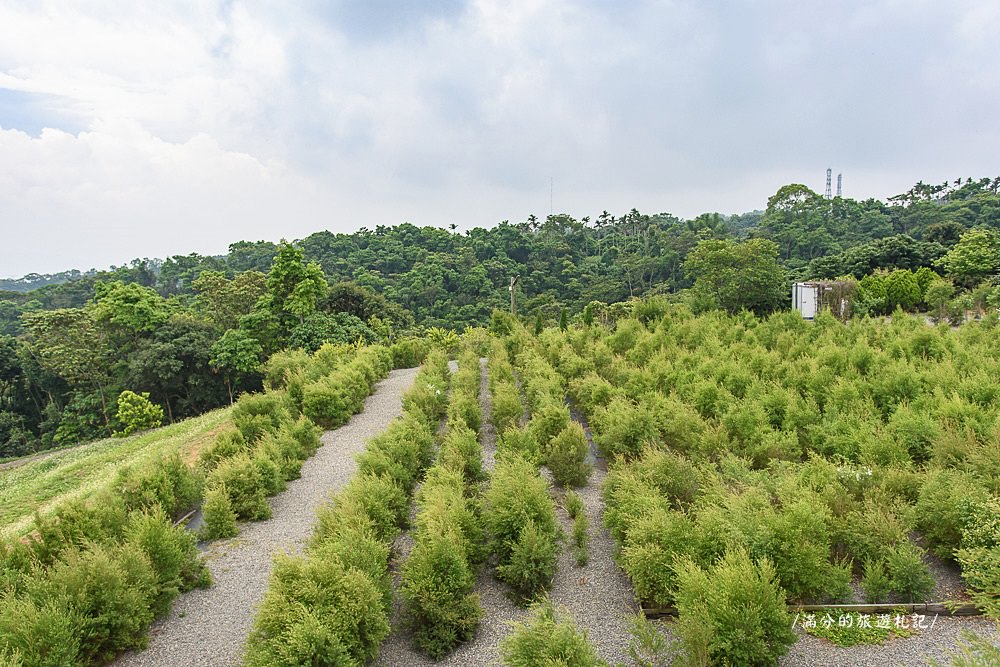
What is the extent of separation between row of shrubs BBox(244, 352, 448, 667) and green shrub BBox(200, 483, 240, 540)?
6.75 feet

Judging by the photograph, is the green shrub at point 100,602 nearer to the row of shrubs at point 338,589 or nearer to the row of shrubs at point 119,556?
the row of shrubs at point 119,556

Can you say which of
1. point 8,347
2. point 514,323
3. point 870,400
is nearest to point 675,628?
point 870,400

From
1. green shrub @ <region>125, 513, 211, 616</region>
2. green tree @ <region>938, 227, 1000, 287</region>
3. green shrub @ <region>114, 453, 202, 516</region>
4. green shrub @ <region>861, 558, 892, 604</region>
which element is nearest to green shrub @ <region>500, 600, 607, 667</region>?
green shrub @ <region>861, 558, 892, 604</region>

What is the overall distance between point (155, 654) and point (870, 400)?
40.9 ft

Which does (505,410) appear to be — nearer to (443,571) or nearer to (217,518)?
(217,518)

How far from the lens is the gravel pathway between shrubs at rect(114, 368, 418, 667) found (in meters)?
5.74

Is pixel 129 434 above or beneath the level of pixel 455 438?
beneath

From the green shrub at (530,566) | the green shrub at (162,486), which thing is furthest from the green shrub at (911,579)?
the green shrub at (162,486)

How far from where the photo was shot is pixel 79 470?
584 inches

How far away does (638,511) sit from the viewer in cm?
686

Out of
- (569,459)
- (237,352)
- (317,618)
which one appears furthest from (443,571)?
(237,352)

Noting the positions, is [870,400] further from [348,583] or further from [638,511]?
[348,583]

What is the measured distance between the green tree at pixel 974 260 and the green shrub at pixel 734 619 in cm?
3443

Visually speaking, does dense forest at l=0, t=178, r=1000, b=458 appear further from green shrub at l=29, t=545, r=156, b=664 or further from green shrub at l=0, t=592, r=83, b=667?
green shrub at l=0, t=592, r=83, b=667
